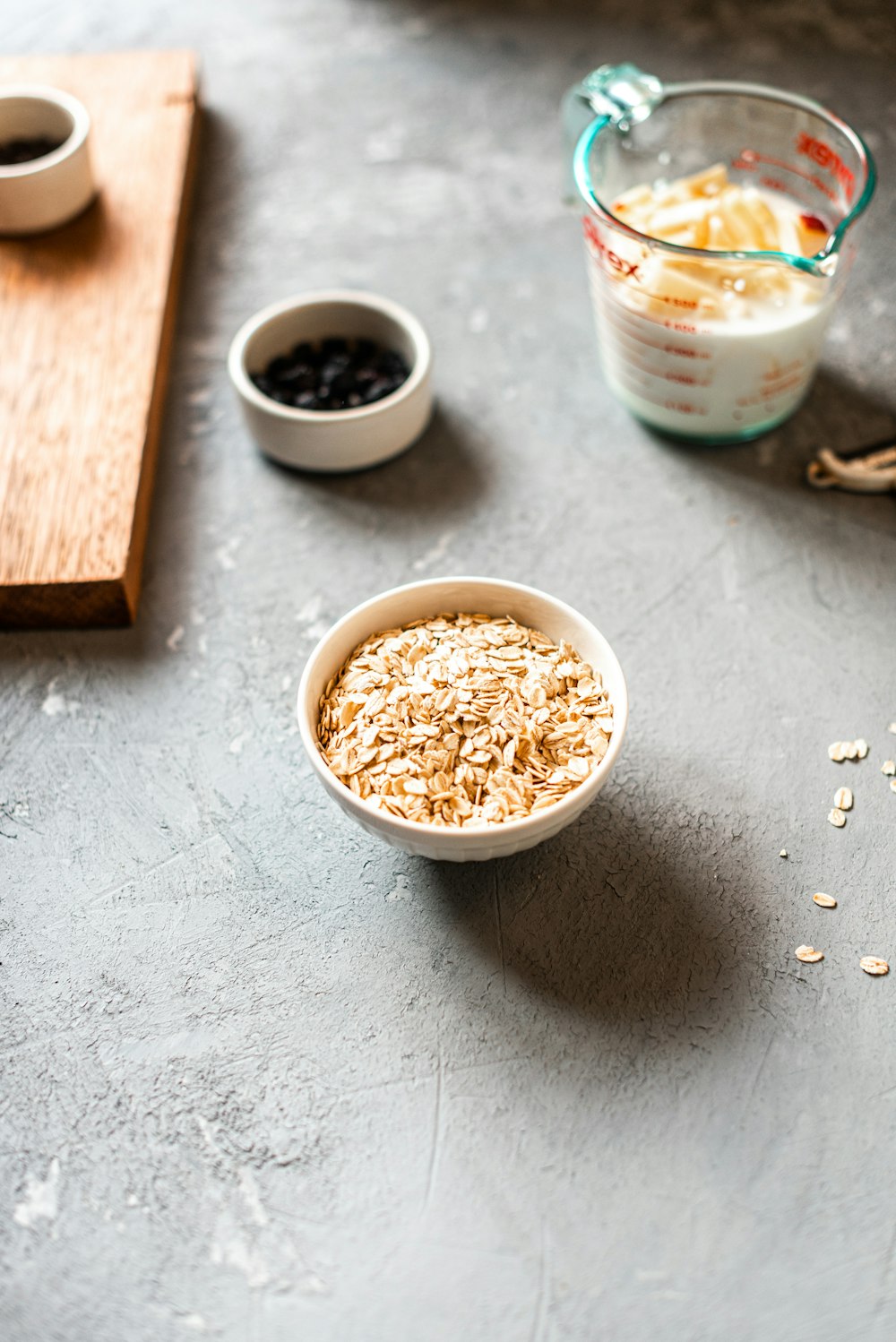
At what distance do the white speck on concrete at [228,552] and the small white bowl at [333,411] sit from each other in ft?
0.41

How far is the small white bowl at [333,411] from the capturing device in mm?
1355

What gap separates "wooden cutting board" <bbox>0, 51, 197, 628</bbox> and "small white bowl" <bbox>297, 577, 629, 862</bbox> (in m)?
0.32

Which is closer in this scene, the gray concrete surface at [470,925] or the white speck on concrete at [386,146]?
the gray concrete surface at [470,925]

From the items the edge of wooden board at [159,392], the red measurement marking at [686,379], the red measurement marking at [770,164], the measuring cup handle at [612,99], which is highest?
the measuring cup handle at [612,99]

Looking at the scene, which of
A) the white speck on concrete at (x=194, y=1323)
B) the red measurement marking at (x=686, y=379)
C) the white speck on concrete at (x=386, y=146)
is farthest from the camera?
the white speck on concrete at (x=386, y=146)

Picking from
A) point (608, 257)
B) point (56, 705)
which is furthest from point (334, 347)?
point (56, 705)

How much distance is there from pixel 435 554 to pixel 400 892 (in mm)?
437

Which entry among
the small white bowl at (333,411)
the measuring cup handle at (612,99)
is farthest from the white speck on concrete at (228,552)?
the measuring cup handle at (612,99)

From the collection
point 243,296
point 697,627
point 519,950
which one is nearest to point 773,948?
point 519,950

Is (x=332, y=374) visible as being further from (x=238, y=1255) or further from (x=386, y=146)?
(x=238, y=1255)

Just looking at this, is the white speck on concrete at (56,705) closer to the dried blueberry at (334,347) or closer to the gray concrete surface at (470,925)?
the gray concrete surface at (470,925)

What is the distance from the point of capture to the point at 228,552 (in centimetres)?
135

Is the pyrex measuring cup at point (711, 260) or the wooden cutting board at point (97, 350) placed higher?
the pyrex measuring cup at point (711, 260)

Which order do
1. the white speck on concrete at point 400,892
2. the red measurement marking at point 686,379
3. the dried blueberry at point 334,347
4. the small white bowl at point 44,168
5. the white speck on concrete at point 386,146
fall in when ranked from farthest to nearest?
the white speck on concrete at point 386,146 → the small white bowl at point 44,168 → the dried blueberry at point 334,347 → the red measurement marking at point 686,379 → the white speck on concrete at point 400,892
